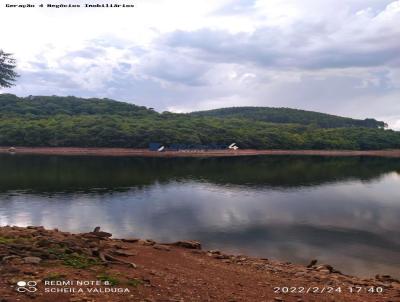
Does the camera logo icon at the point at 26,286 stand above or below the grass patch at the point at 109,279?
above

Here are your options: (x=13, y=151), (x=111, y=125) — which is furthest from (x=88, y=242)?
(x=111, y=125)

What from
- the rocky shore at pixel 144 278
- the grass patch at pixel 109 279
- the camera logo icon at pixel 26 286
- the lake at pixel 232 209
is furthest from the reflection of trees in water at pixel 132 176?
the camera logo icon at pixel 26 286

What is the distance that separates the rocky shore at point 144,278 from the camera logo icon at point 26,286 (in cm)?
4

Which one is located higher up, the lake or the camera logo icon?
the camera logo icon

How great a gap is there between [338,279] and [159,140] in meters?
154

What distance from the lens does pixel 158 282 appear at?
72.6 feet

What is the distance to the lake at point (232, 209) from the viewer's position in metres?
43.6

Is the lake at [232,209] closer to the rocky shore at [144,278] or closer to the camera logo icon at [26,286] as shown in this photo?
the rocky shore at [144,278]

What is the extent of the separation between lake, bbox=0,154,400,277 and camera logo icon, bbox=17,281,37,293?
2530cm

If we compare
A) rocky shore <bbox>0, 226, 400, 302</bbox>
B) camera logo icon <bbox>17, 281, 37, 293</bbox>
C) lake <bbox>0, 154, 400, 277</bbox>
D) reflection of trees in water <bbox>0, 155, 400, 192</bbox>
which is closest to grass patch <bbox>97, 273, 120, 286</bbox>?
rocky shore <bbox>0, 226, 400, 302</bbox>

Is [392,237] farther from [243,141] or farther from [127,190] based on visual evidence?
[243,141]

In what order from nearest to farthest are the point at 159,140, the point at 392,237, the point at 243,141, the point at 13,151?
the point at 392,237, the point at 13,151, the point at 159,140, the point at 243,141

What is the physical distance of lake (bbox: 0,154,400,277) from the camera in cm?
4362

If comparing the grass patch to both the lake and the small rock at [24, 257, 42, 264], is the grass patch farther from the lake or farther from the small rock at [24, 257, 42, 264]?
the lake
